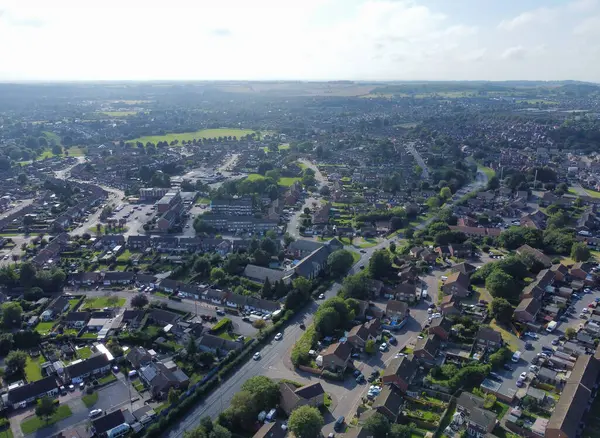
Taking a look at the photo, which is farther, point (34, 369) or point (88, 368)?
point (34, 369)

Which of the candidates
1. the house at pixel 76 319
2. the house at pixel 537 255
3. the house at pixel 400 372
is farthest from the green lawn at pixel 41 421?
the house at pixel 537 255

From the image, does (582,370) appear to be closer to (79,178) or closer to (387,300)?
(387,300)

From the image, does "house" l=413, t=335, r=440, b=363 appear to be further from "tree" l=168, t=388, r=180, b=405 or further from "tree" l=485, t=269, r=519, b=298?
"tree" l=168, t=388, r=180, b=405

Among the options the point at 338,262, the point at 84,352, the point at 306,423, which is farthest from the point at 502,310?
the point at 84,352

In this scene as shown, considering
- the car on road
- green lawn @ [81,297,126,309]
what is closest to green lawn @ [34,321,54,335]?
green lawn @ [81,297,126,309]

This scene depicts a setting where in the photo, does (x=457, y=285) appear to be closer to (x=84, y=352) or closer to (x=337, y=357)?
(x=337, y=357)

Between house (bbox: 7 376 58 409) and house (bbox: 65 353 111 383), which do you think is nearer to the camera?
house (bbox: 7 376 58 409)
